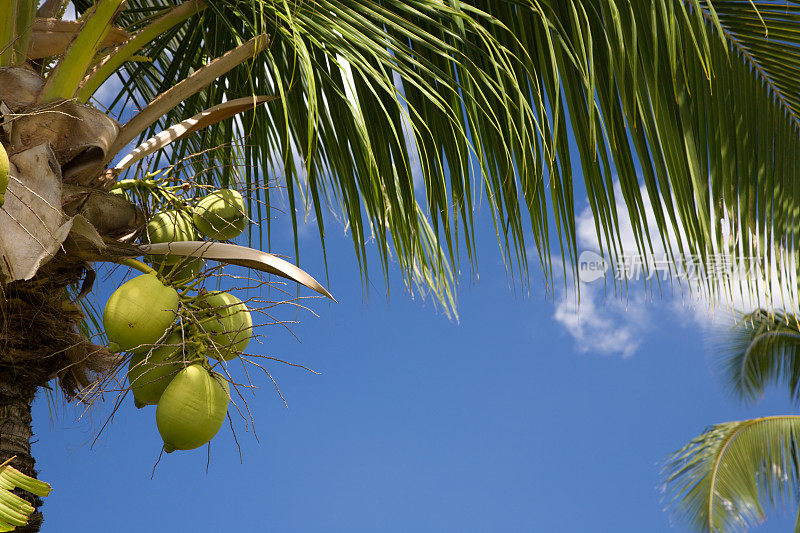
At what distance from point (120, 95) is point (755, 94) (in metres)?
1.66

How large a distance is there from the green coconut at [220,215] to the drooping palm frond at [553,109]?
9.6 inches

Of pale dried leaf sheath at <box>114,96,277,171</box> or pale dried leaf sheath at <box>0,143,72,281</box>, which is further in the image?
pale dried leaf sheath at <box>114,96,277,171</box>

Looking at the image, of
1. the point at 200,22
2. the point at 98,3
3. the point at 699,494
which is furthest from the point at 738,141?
the point at 699,494

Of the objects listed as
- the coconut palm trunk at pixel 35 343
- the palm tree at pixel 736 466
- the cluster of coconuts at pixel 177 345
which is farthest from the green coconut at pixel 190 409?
the palm tree at pixel 736 466

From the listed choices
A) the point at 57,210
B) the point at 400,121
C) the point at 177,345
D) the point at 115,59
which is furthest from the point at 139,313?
the point at 400,121

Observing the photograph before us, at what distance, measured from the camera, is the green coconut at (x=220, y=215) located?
3.74ft

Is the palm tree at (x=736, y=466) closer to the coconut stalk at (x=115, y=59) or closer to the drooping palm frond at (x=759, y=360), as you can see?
the drooping palm frond at (x=759, y=360)

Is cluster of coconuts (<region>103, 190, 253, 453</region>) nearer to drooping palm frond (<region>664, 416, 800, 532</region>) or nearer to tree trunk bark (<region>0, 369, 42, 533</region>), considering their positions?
tree trunk bark (<region>0, 369, 42, 533</region>)

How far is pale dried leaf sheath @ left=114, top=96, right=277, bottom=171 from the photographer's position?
1148mm

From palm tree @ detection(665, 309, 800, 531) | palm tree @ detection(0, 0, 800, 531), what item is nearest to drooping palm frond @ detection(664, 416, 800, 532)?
palm tree @ detection(665, 309, 800, 531)

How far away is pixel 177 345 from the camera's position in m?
0.95

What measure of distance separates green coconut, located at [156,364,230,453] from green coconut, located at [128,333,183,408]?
0.04m

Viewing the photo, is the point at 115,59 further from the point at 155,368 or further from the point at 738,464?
the point at 738,464

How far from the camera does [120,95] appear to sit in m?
2.05
